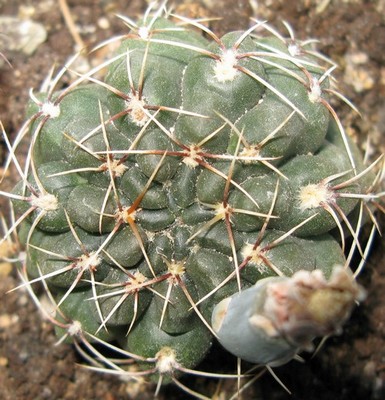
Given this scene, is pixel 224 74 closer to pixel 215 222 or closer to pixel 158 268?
pixel 215 222

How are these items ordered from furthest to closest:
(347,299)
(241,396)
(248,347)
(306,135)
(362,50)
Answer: (362,50)
(241,396)
(306,135)
(248,347)
(347,299)

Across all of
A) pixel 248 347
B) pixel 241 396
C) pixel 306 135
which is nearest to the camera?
pixel 248 347

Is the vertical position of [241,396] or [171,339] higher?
[171,339]

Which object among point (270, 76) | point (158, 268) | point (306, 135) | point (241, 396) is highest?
point (270, 76)

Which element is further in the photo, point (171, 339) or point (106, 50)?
point (106, 50)

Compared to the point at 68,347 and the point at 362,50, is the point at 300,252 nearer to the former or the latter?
the point at 68,347

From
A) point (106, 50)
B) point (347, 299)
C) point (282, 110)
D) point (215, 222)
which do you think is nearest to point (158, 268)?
point (215, 222)
